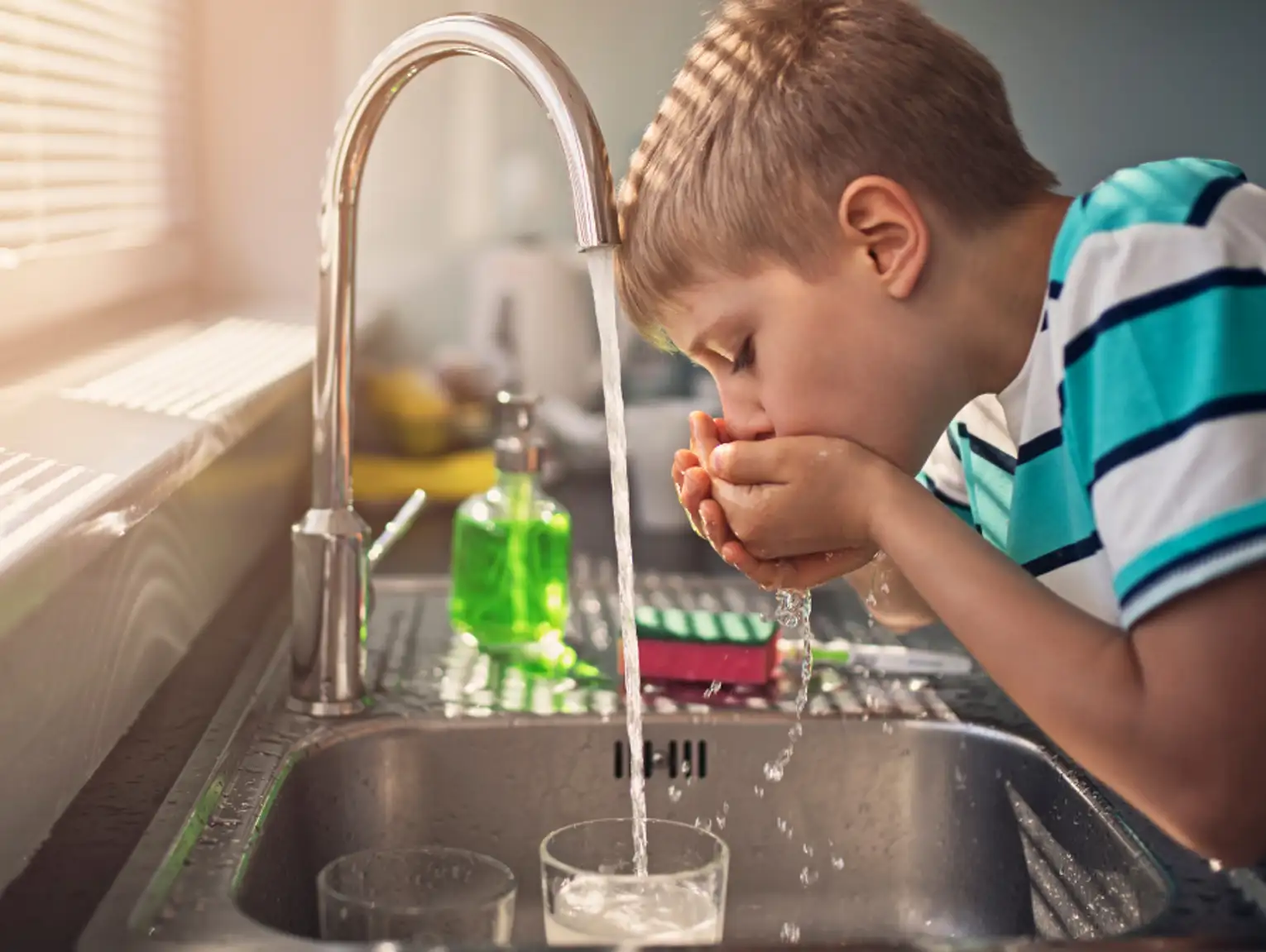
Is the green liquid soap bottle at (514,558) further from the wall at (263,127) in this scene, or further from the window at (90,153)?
the wall at (263,127)

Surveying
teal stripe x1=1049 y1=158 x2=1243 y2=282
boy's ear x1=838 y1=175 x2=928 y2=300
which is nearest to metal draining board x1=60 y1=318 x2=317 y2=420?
boy's ear x1=838 y1=175 x2=928 y2=300

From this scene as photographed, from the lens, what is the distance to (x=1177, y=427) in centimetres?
70

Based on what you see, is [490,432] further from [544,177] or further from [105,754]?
[105,754]

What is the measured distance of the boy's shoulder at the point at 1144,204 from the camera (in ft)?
2.45

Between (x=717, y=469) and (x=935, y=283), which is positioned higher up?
(x=935, y=283)

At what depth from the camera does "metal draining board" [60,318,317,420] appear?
1185 mm

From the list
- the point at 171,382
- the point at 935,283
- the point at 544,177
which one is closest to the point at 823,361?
the point at 935,283

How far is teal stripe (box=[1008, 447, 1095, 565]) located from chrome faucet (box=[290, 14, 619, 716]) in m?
0.36

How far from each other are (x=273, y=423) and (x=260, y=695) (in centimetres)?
55

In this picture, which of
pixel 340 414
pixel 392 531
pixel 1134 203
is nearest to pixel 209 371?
pixel 392 531

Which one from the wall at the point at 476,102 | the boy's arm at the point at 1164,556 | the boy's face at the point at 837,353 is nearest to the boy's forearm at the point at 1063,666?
the boy's arm at the point at 1164,556

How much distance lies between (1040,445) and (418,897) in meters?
0.41

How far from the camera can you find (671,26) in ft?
6.47

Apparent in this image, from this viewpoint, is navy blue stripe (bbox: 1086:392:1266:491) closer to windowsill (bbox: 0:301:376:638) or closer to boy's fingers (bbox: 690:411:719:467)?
boy's fingers (bbox: 690:411:719:467)
